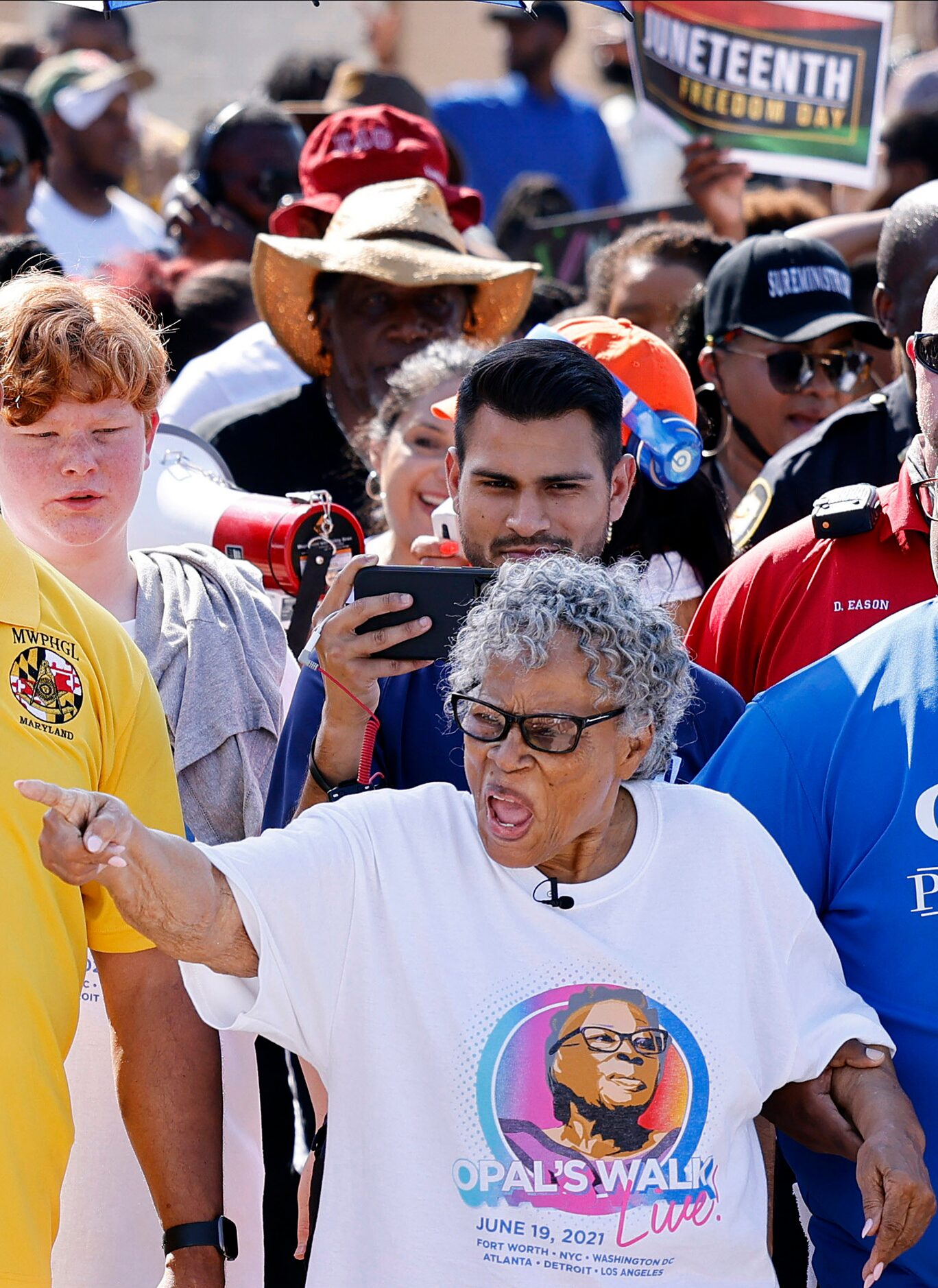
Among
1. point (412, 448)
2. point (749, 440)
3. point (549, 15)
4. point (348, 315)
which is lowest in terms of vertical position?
point (412, 448)

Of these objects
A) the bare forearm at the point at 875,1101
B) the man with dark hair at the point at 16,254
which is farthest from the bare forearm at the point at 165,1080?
the man with dark hair at the point at 16,254

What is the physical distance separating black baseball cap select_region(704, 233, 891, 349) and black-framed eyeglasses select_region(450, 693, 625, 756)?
8.97 feet

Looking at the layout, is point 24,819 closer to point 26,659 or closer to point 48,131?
point 26,659

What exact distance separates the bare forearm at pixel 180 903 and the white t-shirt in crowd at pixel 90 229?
18.5ft

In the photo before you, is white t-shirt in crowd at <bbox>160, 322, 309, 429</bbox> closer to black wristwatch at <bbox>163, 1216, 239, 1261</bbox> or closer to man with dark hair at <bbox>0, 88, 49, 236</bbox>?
man with dark hair at <bbox>0, 88, 49, 236</bbox>

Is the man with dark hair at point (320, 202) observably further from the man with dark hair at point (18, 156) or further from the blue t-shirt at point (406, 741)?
the blue t-shirt at point (406, 741)

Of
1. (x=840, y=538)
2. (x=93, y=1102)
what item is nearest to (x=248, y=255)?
(x=840, y=538)

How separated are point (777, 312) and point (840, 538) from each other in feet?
5.43

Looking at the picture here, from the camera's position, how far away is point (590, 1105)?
2291mm

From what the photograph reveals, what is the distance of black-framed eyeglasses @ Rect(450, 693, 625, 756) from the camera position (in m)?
2.35

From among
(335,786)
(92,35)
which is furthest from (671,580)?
(92,35)

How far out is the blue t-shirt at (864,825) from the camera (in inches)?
104

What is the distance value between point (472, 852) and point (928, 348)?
3.59 feet

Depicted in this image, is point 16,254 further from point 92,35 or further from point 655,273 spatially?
point 92,35
